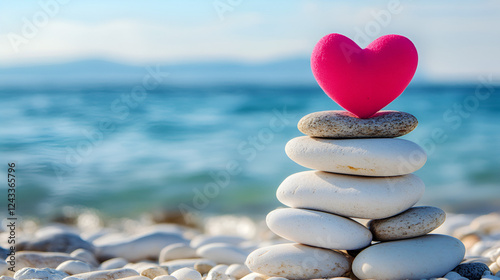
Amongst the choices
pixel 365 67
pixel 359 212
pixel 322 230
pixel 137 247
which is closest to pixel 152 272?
pixel 322 230

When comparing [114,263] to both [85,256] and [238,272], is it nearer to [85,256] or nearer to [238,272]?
[85,256]

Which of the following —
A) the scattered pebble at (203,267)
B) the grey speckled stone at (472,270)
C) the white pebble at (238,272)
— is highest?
the scattered pebble at (203,267)

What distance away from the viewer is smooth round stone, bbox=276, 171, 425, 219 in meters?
2.99

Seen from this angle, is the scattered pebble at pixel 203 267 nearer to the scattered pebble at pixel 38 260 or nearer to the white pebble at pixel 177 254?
the white pebble at pixel 177 254

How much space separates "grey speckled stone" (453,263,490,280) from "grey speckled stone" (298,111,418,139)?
926 mm

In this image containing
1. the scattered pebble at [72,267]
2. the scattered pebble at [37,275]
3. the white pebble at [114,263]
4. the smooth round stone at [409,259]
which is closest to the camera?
the smooth round stone at [409,259]

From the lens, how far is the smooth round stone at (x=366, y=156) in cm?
294

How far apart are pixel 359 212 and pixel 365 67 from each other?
871 millimetres

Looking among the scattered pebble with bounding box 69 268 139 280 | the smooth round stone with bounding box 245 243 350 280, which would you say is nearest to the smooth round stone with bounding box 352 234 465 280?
the smooth round stone with bounding box 245 243 350 280

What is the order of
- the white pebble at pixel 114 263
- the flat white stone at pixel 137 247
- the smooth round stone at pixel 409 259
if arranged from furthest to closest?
1. the flat white stone at pixel 137 247
2. the white pebble at pixel 114 263
3. the smooth round stone at pixel 409 259

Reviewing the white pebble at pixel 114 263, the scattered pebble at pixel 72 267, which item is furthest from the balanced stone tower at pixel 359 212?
the white pebble at pixel 114 263

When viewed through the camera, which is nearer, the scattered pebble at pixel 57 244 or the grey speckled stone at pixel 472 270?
the grey speckled stone at pixel 472 270

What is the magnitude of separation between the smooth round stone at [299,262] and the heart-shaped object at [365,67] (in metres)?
0.93

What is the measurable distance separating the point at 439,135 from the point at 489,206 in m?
6.57
